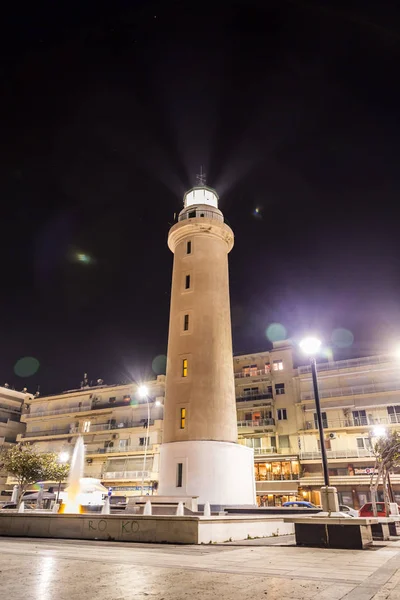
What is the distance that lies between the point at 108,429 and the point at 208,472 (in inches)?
1143

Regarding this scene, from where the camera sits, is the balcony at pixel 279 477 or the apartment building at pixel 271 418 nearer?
the balcony at pixel 279 477

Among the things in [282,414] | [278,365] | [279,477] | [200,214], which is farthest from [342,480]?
[200,214]

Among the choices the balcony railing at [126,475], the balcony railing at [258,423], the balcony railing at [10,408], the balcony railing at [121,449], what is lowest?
the balcony railing at [126,475]

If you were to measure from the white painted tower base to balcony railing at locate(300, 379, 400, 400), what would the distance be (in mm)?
19578

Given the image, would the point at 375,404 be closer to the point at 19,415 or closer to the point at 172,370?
the point at 172,370

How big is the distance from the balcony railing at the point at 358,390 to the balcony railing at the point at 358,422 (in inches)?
89.0

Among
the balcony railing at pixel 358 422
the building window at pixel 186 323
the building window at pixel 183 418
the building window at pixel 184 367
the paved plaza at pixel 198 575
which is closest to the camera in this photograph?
the paved plaza at pixel 198 575

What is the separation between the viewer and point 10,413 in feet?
178

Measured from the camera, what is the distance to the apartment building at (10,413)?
5244 centimetres

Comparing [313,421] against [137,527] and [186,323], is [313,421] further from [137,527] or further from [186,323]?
[137,527]

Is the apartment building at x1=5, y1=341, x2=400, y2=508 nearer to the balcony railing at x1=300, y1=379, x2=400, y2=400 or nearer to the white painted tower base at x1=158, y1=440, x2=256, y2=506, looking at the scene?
the balcony railing at x1=300, y1=379, x2=400, y2=400

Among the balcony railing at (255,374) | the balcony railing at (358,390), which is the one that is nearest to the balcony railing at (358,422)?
the balcony railing at (358,390)

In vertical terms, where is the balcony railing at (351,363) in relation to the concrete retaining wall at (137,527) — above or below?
above

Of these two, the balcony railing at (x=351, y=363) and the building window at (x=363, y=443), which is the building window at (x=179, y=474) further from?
the balcony railing at (x=351, y=363)
